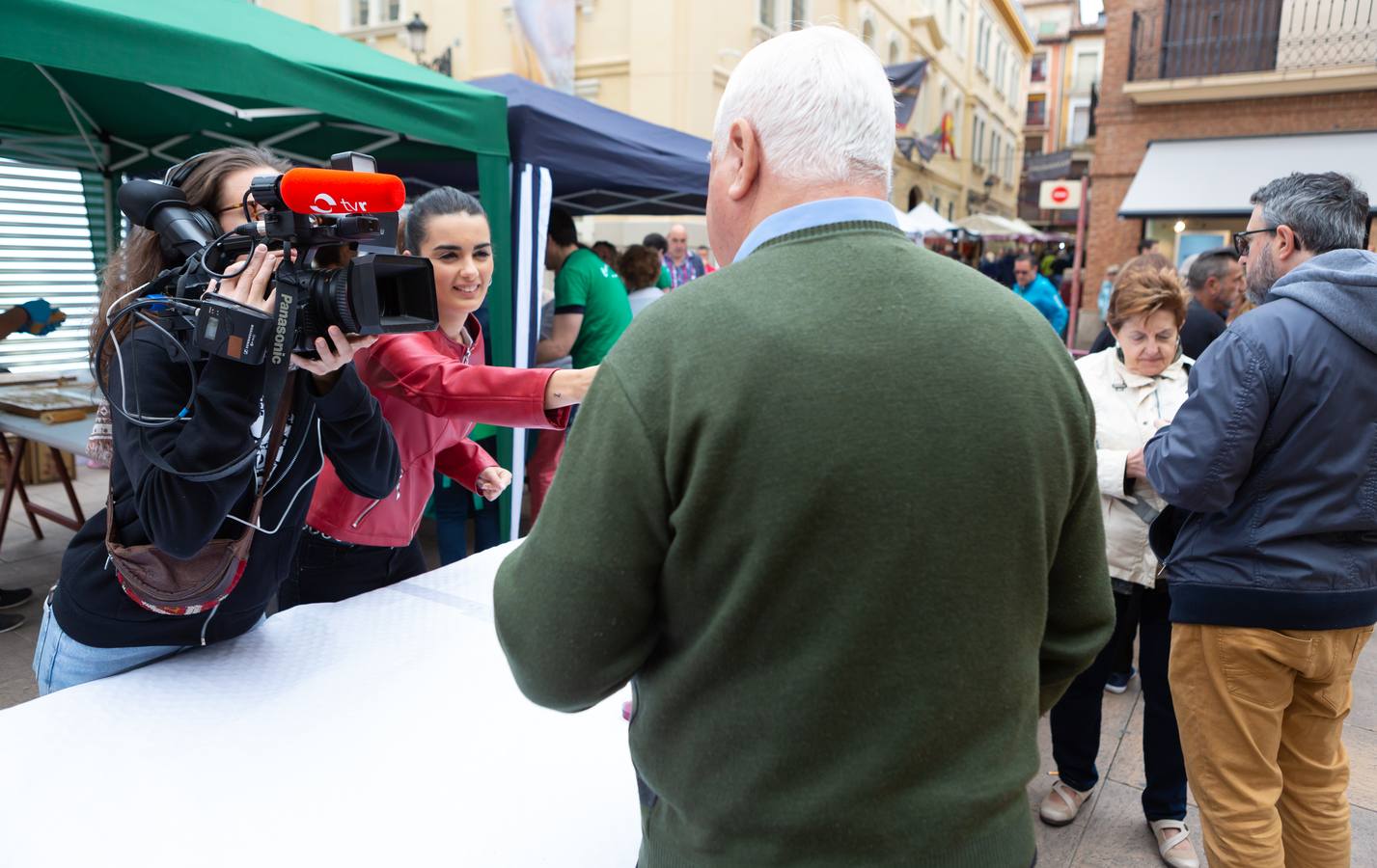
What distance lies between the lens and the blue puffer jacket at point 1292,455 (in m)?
1.76

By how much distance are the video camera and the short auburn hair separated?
79.7 inches

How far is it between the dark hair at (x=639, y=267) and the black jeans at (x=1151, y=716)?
430 cm

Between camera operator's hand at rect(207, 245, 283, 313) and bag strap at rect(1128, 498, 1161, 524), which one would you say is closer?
camera operator's hand at rect(207, 245, 283, 313)

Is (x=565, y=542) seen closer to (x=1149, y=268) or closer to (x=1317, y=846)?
(x=1317, y=846)

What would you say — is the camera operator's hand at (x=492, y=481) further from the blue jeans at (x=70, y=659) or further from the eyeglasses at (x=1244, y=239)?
the eyeglasses at (x=1244, y=239)

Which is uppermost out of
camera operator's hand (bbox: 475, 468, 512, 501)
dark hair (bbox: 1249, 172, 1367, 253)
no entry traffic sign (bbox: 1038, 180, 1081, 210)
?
no entry traffic sign (bbox: 1038, 180, 1081, 210)

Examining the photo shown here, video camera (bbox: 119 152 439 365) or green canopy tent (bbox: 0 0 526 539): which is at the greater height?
green canopy tent (bbox: 0 0 526 539)

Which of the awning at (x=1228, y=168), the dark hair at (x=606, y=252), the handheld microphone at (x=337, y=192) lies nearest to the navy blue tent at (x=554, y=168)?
the dark hair at (x=606, y=252)

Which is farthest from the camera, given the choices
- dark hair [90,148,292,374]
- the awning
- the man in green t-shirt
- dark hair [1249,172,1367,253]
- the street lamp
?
the street lamp

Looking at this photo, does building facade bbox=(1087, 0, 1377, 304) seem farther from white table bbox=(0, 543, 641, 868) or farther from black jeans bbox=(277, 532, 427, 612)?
white table bbox=(0, 543, 641, 868)

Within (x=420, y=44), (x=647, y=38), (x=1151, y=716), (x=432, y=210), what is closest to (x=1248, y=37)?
(x=647, y=38)

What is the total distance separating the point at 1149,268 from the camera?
2547 millimetres

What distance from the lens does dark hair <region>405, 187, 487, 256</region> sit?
2387 mm

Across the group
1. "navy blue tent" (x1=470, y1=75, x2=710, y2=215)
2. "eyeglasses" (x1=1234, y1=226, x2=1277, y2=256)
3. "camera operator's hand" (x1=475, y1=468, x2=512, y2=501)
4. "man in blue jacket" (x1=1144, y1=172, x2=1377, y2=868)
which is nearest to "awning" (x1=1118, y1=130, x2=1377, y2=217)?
"navy blue tent" (x1=470, y1=75, x2=710, y2=215)
